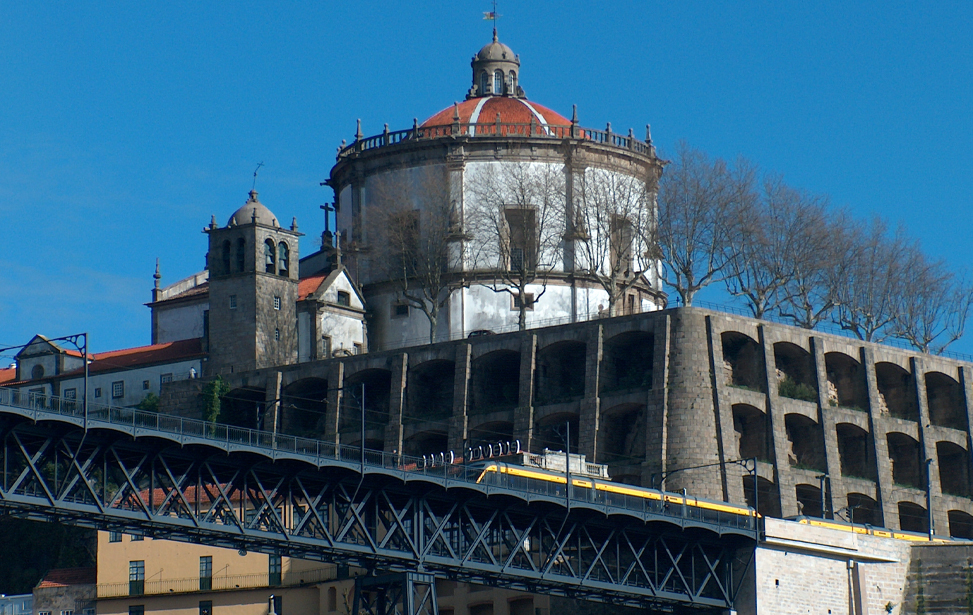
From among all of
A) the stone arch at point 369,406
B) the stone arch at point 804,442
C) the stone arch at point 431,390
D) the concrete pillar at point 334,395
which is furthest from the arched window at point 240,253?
the stone arch at point 804,442

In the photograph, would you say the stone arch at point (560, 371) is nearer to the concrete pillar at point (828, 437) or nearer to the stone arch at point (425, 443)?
the stone arch at point (425, 443)

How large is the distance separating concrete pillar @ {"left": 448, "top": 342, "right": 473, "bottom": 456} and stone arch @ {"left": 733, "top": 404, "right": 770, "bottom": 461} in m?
14.2

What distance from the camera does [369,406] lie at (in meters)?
104

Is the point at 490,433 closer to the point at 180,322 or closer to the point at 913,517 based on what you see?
the point at 913,517

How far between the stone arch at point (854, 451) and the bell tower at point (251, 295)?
3193 centimetres

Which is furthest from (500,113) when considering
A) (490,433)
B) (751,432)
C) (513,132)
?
(751,432)

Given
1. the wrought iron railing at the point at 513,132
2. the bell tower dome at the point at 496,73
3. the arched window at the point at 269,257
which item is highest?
the bell tower dome at the point at 496,73

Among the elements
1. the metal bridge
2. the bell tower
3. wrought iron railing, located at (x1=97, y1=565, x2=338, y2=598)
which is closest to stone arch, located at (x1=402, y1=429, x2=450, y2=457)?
wrought iron railing, located at (x1=97, y1=565, x2=338, y2=598)

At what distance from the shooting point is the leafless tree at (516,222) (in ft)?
347

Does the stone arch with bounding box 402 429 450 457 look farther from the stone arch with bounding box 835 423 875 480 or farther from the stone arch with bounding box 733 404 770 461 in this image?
the stone arch with bounding box 835 423 875 480

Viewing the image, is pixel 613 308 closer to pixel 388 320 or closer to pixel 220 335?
pixel 388 320

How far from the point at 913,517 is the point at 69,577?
4561 centimetres

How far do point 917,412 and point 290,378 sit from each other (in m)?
35.5

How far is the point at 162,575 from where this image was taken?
9500cm
